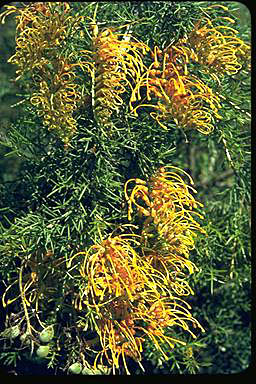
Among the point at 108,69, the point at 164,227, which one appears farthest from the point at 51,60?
the point at 164,227

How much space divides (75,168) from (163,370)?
1.07 feet

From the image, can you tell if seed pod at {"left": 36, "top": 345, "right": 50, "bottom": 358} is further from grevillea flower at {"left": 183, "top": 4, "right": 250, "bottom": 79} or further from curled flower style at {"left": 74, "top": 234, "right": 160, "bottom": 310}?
grevillea flower at {"left": 183, "top": 4, "right": 250, "bottom": 79}

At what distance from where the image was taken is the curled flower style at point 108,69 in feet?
1.93

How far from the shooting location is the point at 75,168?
2.13 ft

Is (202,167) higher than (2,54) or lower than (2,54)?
lower

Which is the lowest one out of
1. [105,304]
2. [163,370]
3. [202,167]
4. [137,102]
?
[163,370]

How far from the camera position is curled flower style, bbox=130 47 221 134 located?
2.03 ft

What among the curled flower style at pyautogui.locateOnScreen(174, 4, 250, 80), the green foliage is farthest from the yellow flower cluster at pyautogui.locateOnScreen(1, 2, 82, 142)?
the curled flower style at pyautogui.locateOnScreen(174, 4, 250, 80)

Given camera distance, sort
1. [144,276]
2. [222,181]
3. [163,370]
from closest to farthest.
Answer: [144,276]
[163,370]
[222,181]

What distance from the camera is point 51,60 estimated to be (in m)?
0.62

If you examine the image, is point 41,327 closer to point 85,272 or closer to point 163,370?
point 85,272

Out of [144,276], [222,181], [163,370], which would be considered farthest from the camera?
[222,181]

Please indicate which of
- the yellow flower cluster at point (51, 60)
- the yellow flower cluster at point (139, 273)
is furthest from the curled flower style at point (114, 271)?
the yellow flower cluster at point (51, 60)

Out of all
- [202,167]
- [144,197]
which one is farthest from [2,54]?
[144,197]
